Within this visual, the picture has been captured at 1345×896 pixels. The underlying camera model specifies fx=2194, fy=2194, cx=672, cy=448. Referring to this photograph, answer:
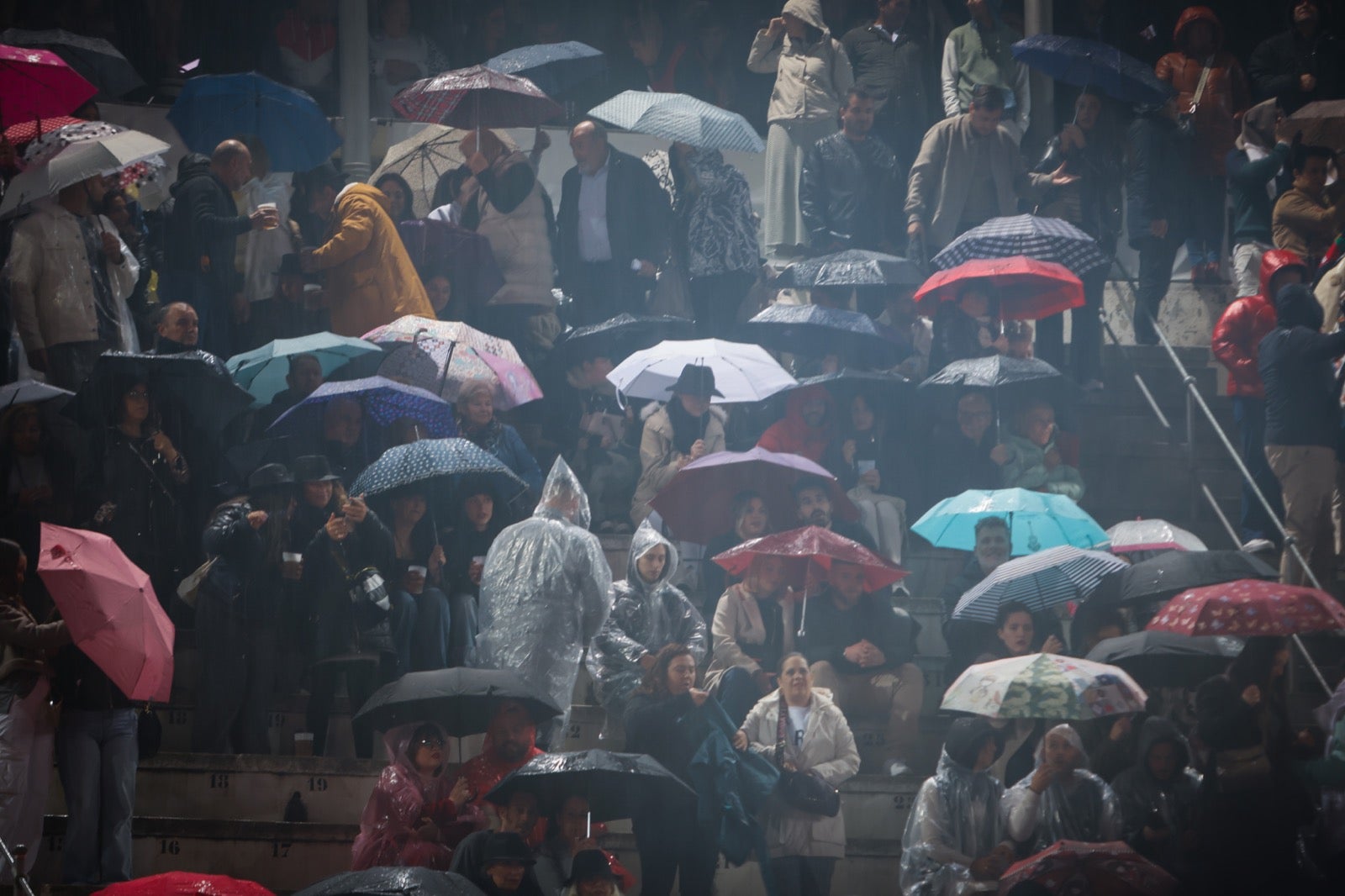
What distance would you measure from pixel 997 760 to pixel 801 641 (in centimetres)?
134

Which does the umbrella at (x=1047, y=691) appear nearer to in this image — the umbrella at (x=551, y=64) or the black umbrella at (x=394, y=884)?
the black umbrella at (x=394, y=884)

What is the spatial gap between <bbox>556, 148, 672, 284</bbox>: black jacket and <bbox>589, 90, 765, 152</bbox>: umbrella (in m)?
0.32

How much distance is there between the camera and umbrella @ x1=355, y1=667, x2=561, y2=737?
10875 millimetres

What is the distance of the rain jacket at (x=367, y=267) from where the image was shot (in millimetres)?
15344

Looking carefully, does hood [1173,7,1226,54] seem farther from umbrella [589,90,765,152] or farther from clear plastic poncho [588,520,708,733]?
clear plastic poncho [588,520,708,733]

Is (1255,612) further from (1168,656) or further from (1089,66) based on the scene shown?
(1089,66)

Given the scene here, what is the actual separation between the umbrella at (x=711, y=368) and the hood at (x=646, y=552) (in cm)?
212

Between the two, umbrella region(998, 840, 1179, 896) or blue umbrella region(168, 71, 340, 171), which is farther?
blue umbrella region(168, 71, 340, 171)

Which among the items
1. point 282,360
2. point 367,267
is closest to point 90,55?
point 367,267

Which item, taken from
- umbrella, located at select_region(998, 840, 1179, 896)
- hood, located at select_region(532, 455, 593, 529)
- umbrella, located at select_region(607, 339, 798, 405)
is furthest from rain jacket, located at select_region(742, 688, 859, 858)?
umbrella, located at select_region(607, 339, 798, 405)

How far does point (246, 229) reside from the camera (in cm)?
1532

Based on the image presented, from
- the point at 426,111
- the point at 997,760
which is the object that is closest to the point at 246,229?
the point at 426,111

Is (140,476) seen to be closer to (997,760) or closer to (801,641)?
(801,641)

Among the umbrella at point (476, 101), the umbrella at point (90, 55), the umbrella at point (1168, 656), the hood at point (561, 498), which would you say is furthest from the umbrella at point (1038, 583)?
the umbrella at point (90, 55)
